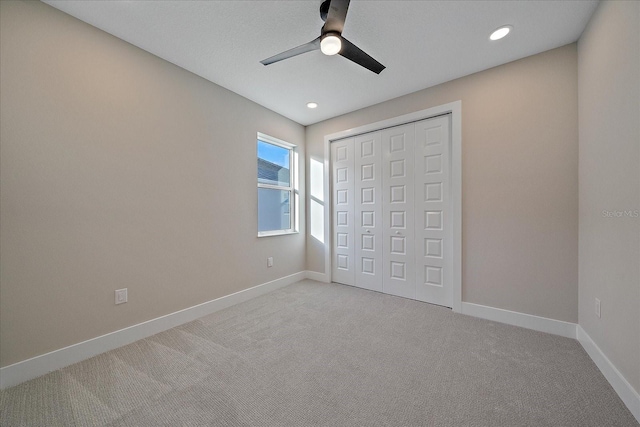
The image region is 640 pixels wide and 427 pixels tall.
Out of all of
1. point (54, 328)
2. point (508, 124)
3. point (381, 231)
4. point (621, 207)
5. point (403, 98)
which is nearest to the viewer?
point (621, 207)

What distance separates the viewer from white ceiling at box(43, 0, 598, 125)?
5.75 ft

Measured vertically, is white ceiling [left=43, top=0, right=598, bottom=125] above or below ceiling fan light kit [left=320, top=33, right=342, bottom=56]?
above

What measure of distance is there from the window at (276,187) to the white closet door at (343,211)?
698mm

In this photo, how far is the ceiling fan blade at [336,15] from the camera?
1420 millimetres

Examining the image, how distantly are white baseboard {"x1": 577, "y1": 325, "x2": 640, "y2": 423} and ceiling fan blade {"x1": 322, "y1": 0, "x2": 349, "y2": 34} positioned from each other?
9.07 feet

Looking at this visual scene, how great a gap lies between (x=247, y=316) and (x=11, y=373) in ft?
5.37

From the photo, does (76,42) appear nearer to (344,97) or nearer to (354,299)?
(344,97)

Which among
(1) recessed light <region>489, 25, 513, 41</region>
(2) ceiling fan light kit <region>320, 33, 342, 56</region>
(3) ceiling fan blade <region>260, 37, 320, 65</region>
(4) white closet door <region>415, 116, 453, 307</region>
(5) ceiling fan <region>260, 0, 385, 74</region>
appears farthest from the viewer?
(4) white closet door <region>415, 116, 453, 307</region>

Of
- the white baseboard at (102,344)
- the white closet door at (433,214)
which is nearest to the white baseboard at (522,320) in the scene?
the white closet door at (433,214)

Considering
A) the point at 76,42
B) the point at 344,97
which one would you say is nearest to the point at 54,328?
the point at 76,42

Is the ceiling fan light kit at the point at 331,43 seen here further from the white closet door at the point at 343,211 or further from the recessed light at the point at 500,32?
the white closet door at the point at 343,211

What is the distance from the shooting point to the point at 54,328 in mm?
1768

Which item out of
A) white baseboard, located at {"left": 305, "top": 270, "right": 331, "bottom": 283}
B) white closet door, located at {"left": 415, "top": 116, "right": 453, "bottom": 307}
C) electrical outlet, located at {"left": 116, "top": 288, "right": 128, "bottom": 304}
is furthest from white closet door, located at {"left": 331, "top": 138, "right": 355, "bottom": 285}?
electrical outlet, located at {"left": 116, "top": 288, "right": 128, "bottom": 304}

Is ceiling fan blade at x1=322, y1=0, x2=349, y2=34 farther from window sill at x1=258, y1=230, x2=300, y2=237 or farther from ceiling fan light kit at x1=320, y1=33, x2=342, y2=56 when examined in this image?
window sill at x1=258, y1=230, x2=300, y2=237
